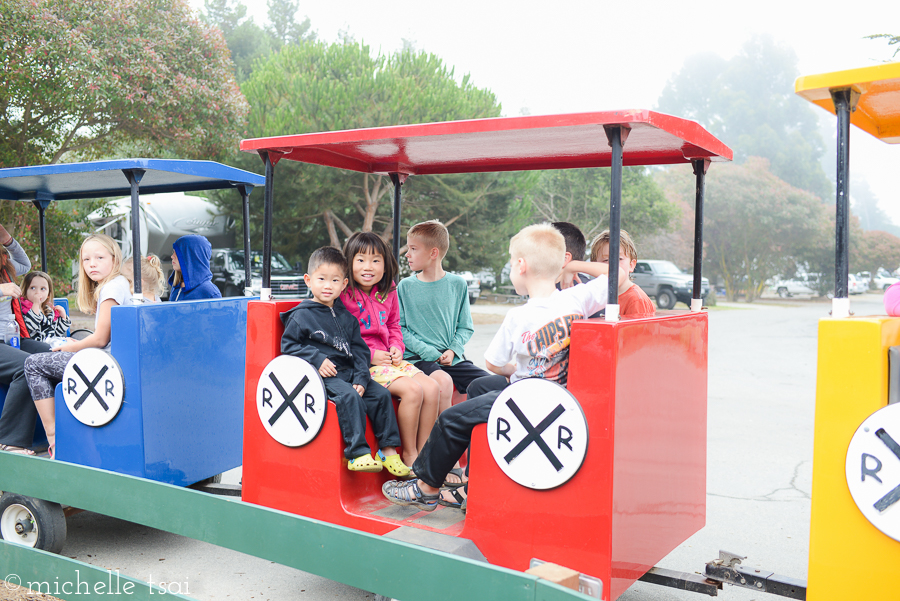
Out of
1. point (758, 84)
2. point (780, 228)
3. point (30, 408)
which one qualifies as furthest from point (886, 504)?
point (758, 84)

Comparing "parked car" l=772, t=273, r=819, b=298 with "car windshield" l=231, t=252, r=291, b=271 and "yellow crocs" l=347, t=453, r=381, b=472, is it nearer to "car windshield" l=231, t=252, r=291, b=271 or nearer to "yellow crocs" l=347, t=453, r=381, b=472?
"car windshield" l=231, t=252, r=291, b=271

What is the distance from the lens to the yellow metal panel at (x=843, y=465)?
210 cm

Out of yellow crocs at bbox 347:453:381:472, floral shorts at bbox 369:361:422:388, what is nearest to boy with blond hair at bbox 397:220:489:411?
floral shorts at bbox 369:361:422:388

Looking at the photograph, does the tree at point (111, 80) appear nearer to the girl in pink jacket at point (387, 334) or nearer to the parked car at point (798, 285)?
the girl in pink jacket at point (387, 334)

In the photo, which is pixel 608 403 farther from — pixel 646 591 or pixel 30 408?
pixel 30 408

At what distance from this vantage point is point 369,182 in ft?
66.0

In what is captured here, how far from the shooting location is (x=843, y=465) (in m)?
2.15

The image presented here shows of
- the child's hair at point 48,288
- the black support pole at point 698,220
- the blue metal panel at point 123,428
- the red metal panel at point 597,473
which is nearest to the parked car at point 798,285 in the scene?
the black support pole at point 698,220

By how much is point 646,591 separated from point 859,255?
141 ft

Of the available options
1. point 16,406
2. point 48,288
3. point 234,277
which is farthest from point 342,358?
point 234,277

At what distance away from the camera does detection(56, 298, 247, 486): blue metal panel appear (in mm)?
3643

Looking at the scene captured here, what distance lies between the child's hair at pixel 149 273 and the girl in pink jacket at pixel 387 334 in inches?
54.1

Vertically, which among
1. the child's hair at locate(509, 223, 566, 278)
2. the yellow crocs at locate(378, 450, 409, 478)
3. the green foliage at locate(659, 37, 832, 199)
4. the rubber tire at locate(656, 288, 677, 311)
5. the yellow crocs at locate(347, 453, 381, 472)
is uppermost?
the green foliage at locate(659, 37, 832, 199)

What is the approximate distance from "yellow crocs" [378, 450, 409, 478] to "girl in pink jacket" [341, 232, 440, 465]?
13 cm
